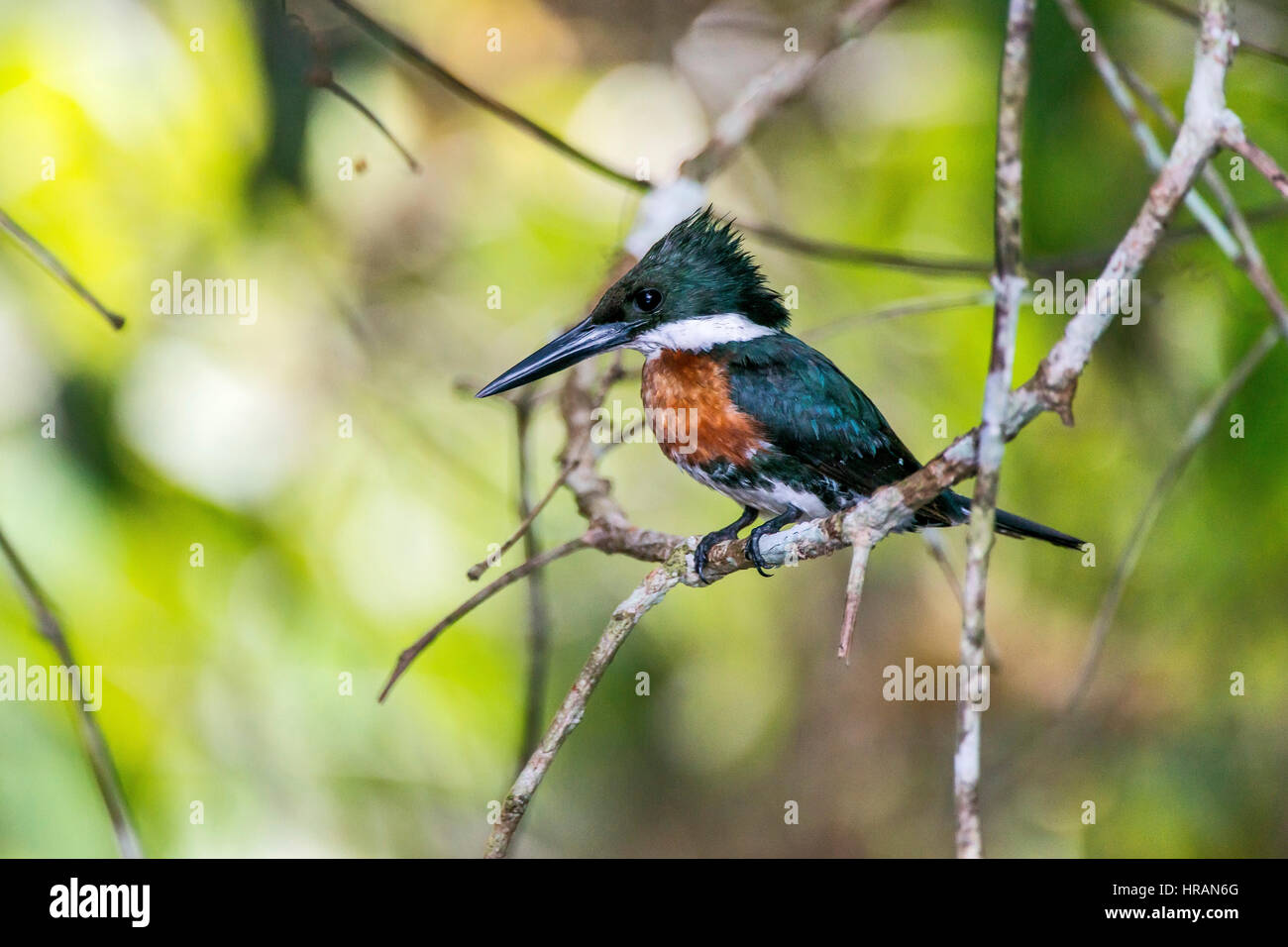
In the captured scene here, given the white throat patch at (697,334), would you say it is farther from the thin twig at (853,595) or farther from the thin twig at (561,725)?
the thin twig at (853,595)

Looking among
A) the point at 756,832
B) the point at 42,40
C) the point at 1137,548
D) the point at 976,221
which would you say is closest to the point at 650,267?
the point at 976,221

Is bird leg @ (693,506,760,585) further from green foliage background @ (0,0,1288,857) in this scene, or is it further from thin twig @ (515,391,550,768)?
green foliage background @ (0,0,1288,857)

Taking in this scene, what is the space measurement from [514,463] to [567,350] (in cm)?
108

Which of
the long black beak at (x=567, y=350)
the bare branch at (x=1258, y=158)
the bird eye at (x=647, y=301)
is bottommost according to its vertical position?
the bare branch at (x=1258, y=158)

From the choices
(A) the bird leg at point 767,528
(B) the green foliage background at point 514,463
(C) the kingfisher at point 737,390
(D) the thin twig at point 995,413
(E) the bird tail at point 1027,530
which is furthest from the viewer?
(B) the green foliage background at point 514,463

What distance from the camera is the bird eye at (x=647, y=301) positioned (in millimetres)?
2432

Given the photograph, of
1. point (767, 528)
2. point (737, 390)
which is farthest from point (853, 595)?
point (737, 390)

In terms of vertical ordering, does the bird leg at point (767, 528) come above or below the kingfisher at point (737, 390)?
below

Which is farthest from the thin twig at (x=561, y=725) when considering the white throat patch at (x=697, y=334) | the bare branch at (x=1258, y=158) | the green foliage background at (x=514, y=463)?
the green foliage background at (x=514, y=463)

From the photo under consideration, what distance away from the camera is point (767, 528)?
2230 millimetres

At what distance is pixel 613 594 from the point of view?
3.69 metres

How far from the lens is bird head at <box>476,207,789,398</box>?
2.42 meters

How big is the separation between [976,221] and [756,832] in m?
2.12

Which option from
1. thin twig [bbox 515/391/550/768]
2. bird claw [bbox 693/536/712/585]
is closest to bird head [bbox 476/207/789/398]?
thin twig [bbox 515/391/550/768]
